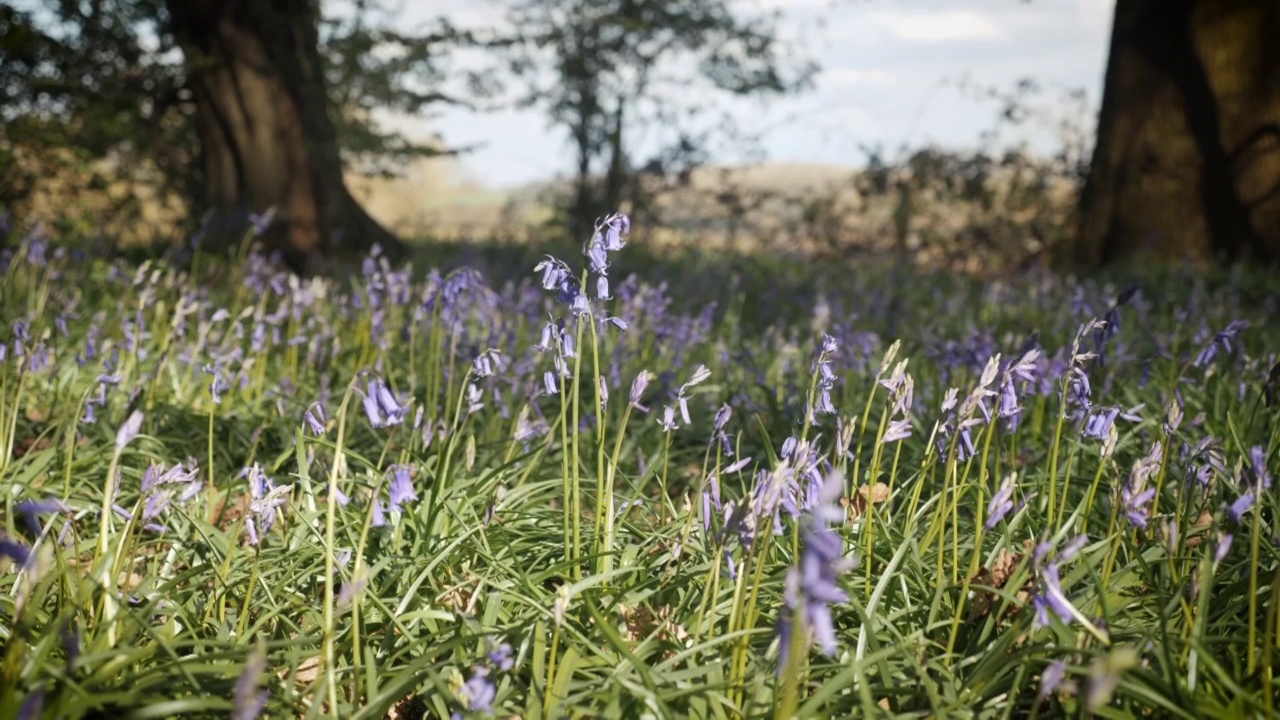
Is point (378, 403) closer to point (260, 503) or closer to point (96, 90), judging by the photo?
point (260, 503)

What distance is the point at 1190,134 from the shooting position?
9.16 m

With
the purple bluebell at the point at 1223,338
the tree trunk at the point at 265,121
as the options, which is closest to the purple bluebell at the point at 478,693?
the purple bluebell at the point at 1223,338

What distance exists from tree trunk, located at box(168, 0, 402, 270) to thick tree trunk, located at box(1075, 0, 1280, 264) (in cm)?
711

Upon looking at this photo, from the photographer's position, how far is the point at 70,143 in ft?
29.4

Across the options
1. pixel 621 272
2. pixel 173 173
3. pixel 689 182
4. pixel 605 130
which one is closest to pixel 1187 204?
pixel 621 272

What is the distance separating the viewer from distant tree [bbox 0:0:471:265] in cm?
830

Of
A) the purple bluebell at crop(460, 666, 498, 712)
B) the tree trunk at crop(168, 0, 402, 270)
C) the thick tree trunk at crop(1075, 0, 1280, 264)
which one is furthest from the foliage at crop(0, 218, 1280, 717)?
the thick tree trunk at crop(1075, 0, 1280, 264)

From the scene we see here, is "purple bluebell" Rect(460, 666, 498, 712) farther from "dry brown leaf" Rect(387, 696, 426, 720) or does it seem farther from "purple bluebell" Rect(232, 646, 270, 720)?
"dry brown leaf" Rect(387, 696, 426, 720)

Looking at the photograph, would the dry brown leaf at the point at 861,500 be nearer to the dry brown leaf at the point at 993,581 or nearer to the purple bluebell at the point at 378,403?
the dry brown leaf at the point at 993,581

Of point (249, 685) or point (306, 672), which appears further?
point (306, 672)

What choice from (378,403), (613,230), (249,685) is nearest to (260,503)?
(378,403)

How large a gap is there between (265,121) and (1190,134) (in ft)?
26.5

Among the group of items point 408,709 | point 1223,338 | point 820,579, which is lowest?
point 408,709

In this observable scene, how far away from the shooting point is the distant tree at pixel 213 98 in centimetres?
830
